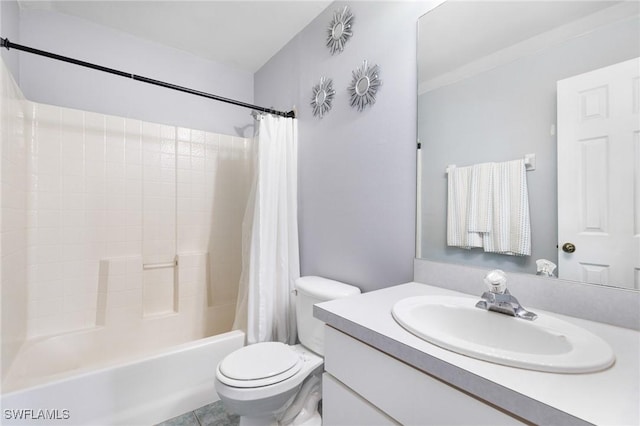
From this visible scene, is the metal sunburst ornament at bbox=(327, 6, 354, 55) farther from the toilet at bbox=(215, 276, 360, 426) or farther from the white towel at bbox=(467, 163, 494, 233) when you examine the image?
the toilet at bbox=(215, 276, 360, 426)

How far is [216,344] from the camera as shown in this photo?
169 centimetres

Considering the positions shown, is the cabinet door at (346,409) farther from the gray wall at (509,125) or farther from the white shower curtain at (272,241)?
the white shower curtain at (272,241)

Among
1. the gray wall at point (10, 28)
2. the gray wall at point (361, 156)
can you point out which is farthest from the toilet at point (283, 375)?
the gray wall at point (10, 28)

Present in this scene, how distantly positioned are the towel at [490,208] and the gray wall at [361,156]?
184 mm

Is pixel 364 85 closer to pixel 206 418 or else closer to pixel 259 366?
pixel 259 366

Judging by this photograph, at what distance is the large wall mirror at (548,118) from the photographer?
0.79 meters

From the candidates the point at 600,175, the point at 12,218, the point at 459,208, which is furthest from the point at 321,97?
the point at 12,218

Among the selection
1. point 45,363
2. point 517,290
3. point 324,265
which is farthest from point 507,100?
point 45,363

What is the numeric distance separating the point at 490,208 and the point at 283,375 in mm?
1089

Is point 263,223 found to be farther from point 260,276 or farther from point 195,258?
point 195,258

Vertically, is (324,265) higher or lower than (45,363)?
higher

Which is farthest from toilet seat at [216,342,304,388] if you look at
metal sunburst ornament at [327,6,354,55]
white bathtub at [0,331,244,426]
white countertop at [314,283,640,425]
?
metal sunburst ornament at [327,6,354,55]

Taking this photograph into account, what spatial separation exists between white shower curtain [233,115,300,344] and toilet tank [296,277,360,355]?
0.90 ft

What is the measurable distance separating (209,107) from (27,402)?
2.17 metres
